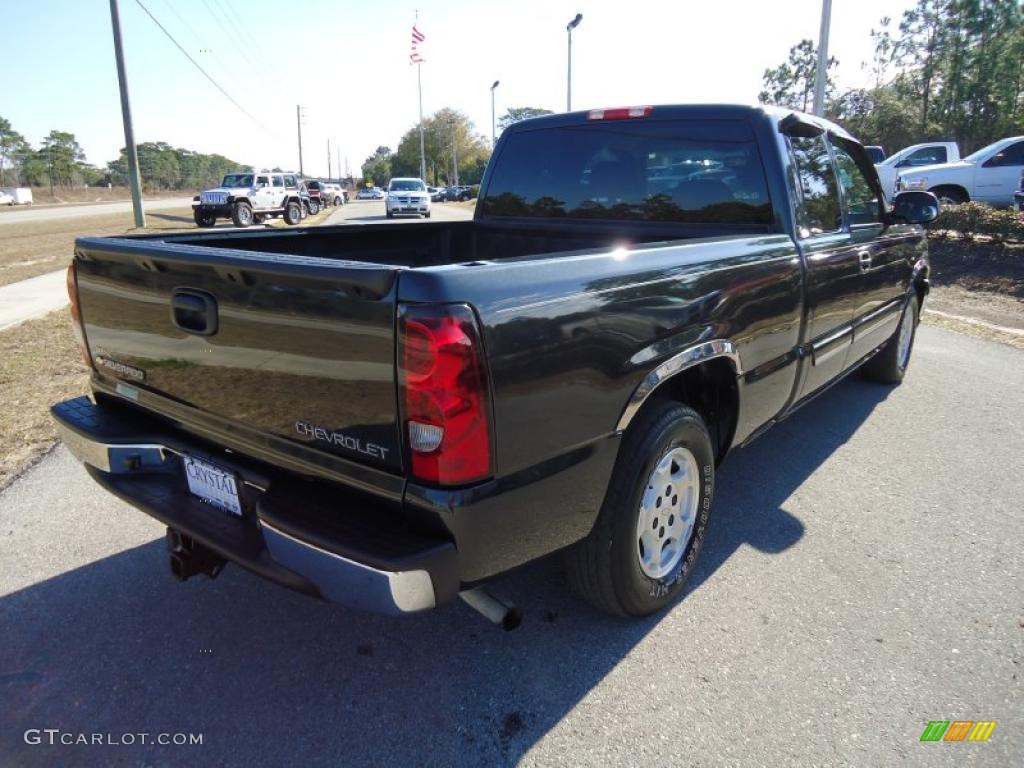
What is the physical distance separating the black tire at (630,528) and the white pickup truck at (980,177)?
15277 millimetres

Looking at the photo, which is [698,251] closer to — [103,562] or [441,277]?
[441,277]

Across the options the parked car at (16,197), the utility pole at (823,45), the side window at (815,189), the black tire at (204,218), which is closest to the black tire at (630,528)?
the side window at (815,189)

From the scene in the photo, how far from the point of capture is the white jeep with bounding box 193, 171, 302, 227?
24938 mm

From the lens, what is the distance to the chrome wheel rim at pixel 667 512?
251 centimetres

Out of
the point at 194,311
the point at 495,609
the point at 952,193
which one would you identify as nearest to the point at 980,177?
the point at 952,193

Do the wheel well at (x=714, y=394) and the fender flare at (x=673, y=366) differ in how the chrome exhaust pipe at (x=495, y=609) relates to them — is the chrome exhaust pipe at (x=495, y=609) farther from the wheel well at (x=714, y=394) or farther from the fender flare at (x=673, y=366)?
the wheel well at (x=714, y=394)

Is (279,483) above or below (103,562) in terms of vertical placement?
above

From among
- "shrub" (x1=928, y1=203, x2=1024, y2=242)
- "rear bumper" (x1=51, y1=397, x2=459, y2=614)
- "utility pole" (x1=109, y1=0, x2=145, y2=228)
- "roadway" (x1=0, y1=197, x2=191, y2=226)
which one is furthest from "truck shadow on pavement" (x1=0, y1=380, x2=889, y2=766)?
"roadway" (x1=0, y1=197, x2=191, y2=226)

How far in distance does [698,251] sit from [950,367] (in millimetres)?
5206

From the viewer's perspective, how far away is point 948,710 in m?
2.19

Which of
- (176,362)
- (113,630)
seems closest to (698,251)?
(176,362)

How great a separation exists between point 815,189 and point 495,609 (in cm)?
282

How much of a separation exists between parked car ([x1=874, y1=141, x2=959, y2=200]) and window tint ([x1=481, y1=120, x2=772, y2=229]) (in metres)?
16.9

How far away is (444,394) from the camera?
1680 mm
